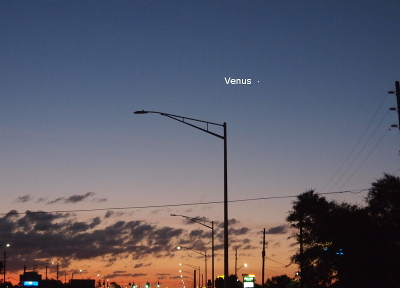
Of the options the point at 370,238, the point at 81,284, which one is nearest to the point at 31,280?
the point at 81,284

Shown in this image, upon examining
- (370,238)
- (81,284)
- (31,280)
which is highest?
(370,238)

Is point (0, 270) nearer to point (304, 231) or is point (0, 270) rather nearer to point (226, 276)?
point (304, 231)

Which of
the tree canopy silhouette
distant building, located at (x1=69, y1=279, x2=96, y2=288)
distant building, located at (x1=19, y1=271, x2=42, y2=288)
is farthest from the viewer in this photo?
distant building, located at (x1=69, y1=279, x2=96, y2=288)

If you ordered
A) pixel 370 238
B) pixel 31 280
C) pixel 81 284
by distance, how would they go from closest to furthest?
pixel 370 238
pixel 31 280
pixel 81 284

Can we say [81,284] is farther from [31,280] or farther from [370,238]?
[370,238]

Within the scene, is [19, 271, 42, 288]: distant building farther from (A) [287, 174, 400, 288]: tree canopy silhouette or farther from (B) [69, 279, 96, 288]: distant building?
(A) [287, 174, 400, 288]: tree canopy silhouette

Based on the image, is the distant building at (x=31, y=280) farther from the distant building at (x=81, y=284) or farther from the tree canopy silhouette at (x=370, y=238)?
the tree canopy silhouette at (x=370, y=238)

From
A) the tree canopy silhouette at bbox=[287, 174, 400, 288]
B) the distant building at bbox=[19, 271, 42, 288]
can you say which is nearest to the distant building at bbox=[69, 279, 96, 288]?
the distant building at bbox=[19, 271, 42, 288]

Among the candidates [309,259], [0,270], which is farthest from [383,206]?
[0,270]

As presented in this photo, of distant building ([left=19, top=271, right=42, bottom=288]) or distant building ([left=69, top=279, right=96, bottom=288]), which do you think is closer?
distant building ([left=19, top=271, right=42, bottom=288])

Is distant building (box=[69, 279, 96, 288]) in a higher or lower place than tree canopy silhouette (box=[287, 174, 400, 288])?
lower

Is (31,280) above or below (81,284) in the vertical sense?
above

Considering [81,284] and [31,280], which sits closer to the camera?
[31,280]

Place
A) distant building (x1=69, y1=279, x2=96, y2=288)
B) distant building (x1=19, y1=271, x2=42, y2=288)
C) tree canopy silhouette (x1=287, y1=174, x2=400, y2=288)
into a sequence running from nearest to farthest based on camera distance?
tree canopy silhouette (x1=287, y1=174, x2=400, y2=288) < distant building (x1=19, y1=271, x2=42, y2=288) < distant building (x1=69, y1=279, x2=96, y2=288)
